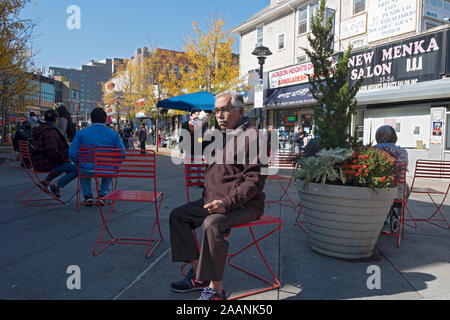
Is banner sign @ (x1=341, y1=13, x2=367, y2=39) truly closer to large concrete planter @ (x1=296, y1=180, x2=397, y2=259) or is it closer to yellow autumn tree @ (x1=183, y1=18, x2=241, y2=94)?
yellow autumn tree @ (x1=183, y1=18, x2=241, y2=94)

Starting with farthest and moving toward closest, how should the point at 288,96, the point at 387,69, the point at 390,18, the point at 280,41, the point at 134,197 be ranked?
1. the point at 280,41
2. the point at 288,96
3. the point at 390,18
4. the point at 387,69
5. the point at 134,197

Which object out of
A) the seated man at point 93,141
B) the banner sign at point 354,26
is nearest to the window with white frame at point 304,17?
the banner sign at point 354,26

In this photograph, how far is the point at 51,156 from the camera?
18.6 feet

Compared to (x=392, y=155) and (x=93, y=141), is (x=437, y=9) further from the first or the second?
(x=93, y=141)

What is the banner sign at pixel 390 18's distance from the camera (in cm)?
1334

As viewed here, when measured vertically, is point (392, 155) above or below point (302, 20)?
below

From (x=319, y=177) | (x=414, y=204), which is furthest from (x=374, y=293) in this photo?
(x=414, y=204)

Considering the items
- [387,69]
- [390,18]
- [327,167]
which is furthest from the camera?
[390,18]

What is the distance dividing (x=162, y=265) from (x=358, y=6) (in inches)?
657

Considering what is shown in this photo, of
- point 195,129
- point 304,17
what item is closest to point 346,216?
point 195,129

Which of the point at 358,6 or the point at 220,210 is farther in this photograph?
the point at 358,6

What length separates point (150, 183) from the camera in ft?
27.6

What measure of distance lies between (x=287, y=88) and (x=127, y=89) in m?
20.1

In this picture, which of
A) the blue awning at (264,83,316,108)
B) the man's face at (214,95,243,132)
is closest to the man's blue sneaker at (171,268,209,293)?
the man's face at (214,95,243,132)
